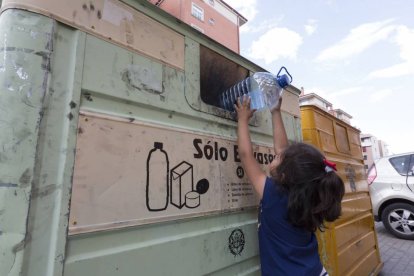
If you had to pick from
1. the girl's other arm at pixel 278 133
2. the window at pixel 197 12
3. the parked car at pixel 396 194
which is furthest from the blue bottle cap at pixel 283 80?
the window at pixel 197 12

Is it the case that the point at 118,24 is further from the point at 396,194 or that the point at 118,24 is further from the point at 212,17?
the point at 212,17

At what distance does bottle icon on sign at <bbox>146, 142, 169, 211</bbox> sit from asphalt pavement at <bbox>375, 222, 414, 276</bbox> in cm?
372

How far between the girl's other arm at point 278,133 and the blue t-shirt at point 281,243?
0.45m

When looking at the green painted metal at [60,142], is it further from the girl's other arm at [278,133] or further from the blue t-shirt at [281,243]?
the girl's other arm at [278,133]

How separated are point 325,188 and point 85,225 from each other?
3.55 ft

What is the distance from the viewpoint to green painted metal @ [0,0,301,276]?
82cm

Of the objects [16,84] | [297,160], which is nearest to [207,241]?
[297,160]

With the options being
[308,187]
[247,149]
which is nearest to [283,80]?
[247,149]

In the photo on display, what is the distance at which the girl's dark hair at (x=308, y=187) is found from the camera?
53.1 inches

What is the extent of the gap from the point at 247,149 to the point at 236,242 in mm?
510

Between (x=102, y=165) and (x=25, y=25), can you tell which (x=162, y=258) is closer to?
(x=102, y=165)

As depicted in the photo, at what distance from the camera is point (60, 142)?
36.1 inches

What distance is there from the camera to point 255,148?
70.3 inches

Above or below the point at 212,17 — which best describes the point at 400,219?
below
